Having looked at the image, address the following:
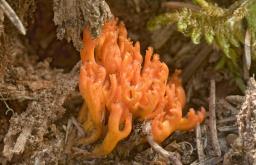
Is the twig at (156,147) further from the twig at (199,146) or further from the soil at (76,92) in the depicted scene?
the twig at (199,146)

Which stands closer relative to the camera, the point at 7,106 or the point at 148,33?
the point at 7,106

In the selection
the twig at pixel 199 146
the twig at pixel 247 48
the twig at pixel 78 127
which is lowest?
the twig at pixel 199 146

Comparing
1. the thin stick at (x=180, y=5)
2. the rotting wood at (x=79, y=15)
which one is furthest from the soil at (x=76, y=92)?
the thin stick at (x=180, y=5)

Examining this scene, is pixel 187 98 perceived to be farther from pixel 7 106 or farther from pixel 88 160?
pixel 7 106

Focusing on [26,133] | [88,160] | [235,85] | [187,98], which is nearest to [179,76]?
[187,98]

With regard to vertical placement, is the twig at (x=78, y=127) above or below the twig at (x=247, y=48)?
below

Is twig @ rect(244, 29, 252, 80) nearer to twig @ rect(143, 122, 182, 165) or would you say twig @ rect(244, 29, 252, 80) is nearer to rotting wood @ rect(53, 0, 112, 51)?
twig @ rect(143, 122, 182, 165)

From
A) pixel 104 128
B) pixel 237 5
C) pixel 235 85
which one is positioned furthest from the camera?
pixel 235 85
